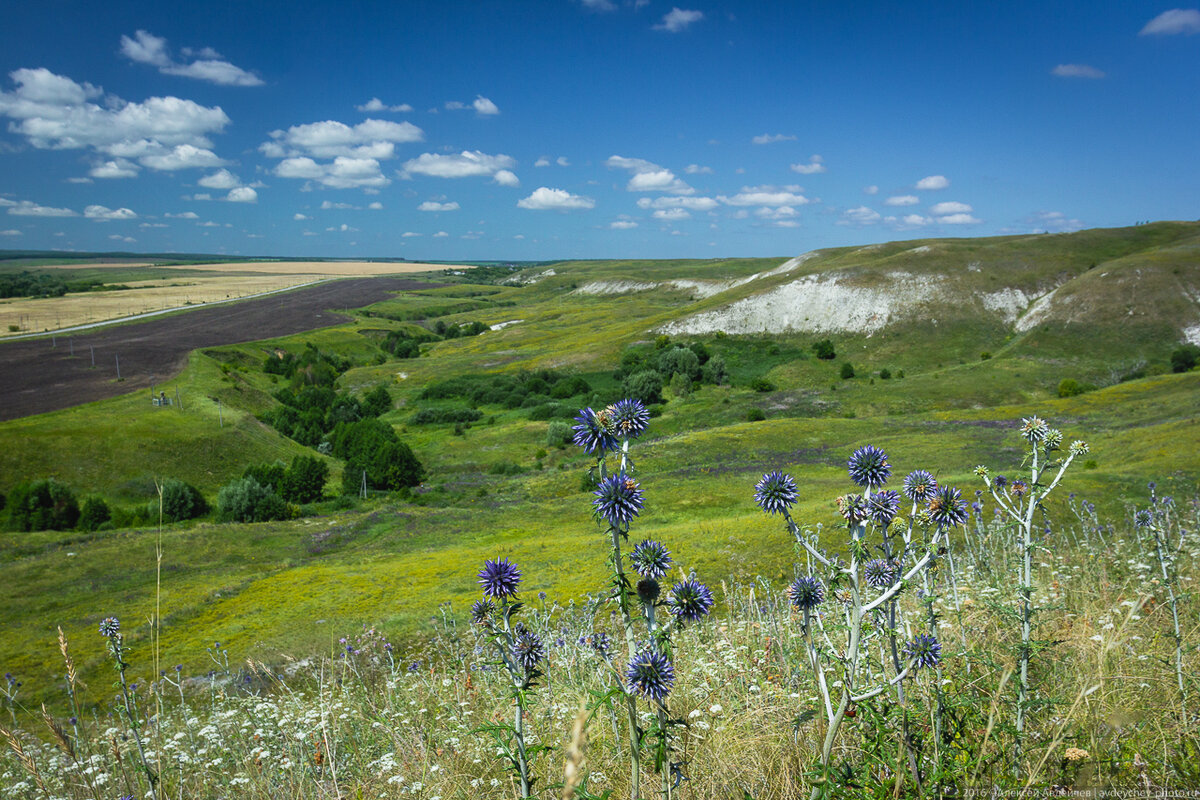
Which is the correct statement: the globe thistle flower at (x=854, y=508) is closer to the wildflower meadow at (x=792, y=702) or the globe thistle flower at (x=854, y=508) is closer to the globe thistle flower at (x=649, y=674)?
the wildflower meadow at (x=792, y=702)

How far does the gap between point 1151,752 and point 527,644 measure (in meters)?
3.99

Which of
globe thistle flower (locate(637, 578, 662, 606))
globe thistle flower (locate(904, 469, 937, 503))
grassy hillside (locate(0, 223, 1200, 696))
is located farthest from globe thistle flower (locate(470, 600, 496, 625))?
grassy hillside (locate(0, 223, 1200, 696))

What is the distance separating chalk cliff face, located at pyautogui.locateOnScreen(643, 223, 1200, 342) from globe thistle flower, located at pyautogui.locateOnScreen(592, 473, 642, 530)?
92699 mm

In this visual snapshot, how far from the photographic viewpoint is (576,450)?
197 feet

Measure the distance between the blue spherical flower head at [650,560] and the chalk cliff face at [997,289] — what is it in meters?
92.4

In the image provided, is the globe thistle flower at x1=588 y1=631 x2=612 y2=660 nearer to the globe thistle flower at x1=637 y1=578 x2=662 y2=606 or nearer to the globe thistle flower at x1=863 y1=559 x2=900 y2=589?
the globe thistle flower at x1=637 y1=578 x2=662 y2=606

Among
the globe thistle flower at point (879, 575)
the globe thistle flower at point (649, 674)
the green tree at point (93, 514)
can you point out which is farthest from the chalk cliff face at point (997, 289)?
the globe thistle flower at point (649, 674)

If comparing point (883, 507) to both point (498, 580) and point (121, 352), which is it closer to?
point (498, 580)

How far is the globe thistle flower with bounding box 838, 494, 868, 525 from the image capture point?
141 inches

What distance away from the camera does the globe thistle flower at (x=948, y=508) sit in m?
4.83

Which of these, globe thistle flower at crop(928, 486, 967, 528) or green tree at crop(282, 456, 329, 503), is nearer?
globe thistle flower at crop(928, 486, 967, 528)

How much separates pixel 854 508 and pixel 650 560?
46.8 inches

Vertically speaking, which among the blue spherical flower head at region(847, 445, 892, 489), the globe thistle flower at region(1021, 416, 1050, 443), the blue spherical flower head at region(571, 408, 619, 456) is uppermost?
the blue spherical flower head at region(571, 408, 619, 456)

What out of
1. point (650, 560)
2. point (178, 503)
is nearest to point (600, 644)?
point (650, 560)
